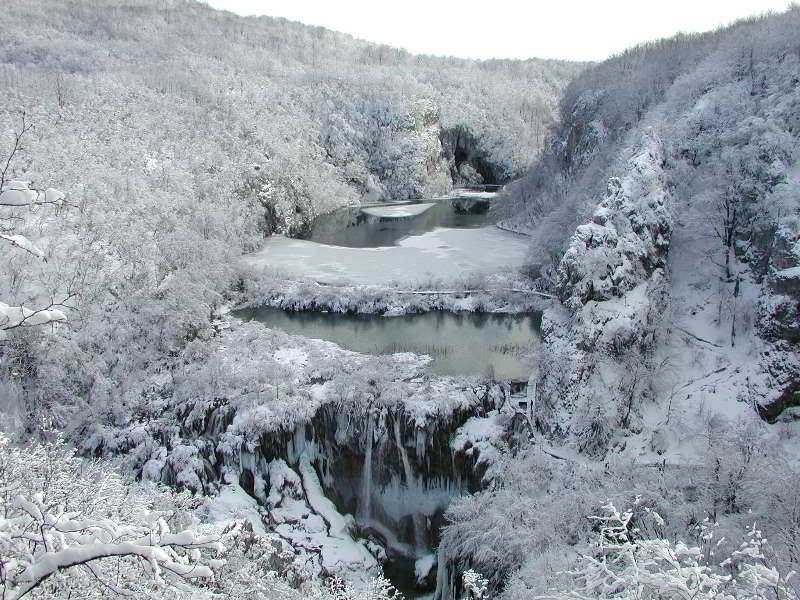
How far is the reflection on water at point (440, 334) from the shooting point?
2709 centimetres

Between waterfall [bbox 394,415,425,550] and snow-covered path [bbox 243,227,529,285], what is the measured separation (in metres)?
18.7

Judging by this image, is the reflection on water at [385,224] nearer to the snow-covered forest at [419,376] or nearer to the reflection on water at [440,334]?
the snow-covered forest at [419,376]

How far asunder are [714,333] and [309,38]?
475 feet

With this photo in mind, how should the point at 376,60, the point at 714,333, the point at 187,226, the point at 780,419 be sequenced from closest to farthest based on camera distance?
the point at 780,419 → the point at 714,333 → the point at 187,226 → the point at 376,60

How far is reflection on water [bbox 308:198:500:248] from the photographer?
2203 inches

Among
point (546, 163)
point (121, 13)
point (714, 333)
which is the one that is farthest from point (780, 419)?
point (121, 13)

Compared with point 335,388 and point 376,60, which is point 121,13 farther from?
point 335,388

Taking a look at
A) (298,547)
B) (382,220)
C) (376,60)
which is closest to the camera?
(298,547)

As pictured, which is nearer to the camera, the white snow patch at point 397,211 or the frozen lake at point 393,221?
the frozen lake at point 393,221

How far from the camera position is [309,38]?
14625 cm

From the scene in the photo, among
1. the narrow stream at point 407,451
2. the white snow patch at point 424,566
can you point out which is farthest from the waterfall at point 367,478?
the white snow patch at point 424,566

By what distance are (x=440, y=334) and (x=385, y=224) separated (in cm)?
3516

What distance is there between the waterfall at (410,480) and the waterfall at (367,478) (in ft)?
3.10

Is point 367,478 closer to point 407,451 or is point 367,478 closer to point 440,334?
point 407,451
